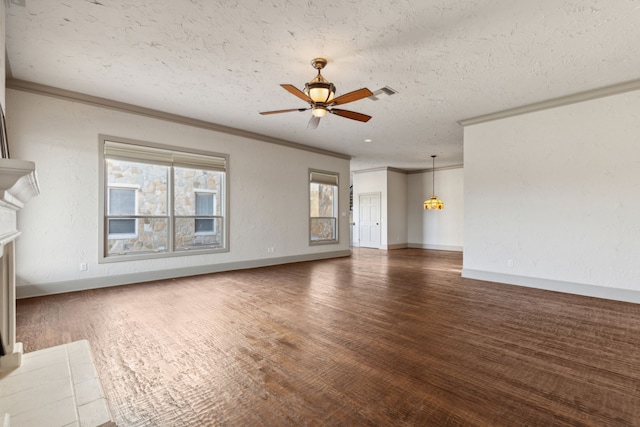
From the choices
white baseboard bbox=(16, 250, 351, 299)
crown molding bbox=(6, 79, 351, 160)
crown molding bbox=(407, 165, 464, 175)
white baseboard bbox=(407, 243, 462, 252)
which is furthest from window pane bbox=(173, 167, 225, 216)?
white baseboard bbox=(407, 243, 462, 252)

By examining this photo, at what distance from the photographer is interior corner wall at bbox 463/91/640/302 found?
4.08 metres

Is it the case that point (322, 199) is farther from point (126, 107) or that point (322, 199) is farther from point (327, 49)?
point (327, 49)

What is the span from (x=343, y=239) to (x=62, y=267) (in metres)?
6.37

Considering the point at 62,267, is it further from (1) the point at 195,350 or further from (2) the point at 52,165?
(1) the point at 195,350

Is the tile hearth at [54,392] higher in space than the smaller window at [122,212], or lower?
lower

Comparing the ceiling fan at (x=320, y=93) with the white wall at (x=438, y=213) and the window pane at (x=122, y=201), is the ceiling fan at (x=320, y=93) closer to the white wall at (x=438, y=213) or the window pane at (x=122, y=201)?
the window pane at (x=122, y=201)

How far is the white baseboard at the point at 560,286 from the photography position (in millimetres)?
4035

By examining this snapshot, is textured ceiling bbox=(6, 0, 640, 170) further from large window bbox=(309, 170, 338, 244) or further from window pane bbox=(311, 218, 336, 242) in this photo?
window pane bbox=(311, 218, 336, 242)

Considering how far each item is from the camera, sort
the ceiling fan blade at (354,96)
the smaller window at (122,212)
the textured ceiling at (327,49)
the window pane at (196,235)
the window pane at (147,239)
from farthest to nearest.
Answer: the window pane at (196,235)
the window pane at (147,239)
the smaller window at (122,212)
the ceiling fan blade at (354,96)
the textured ceiling at (327,49)

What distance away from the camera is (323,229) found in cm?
838

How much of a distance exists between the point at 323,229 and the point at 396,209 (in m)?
3.89

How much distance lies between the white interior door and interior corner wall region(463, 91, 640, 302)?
5408mm

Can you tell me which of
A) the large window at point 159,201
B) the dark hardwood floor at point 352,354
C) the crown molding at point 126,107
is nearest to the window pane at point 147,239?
the large window at point 159,201

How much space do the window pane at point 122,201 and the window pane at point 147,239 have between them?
25 centimetres
